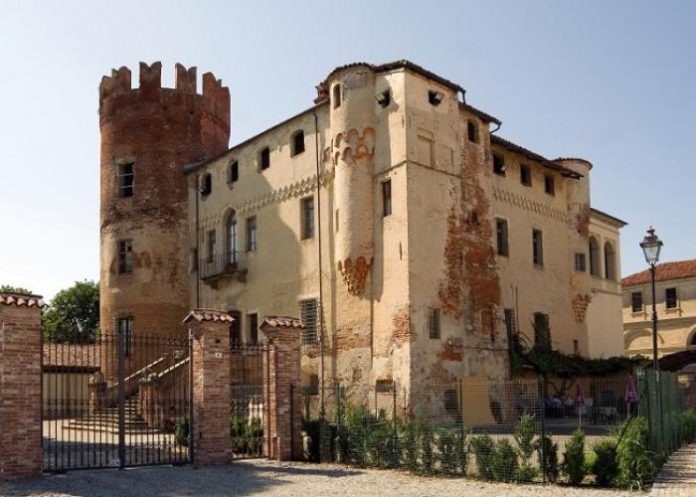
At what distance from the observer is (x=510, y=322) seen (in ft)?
97.8

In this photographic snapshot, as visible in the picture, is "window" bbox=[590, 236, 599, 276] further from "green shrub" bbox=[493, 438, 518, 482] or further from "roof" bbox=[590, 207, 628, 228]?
"green shrub" bbox=[493, 438, 518, 482]

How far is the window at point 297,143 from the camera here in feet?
97.0

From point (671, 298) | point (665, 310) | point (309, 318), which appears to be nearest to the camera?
point (309, 318)

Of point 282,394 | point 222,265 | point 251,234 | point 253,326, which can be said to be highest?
point 251,234

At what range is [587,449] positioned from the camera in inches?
571

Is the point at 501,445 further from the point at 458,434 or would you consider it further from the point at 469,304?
the point at 469,304

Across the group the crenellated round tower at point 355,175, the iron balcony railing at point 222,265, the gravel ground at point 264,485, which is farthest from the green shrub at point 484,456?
the iron balcony railing at point 222,265

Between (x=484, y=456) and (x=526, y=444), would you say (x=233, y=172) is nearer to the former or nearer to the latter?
(x=484, y=456)

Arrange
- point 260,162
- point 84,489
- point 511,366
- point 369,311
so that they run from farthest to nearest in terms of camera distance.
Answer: point 260,162 → point 511,366 → point 369,311 → point 84,489

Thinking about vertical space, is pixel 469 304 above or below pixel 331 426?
above

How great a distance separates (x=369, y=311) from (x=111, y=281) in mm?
14085

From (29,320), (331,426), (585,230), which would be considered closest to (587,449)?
(331,426)

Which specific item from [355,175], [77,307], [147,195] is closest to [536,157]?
[355,175]

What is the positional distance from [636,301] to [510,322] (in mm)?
24451
